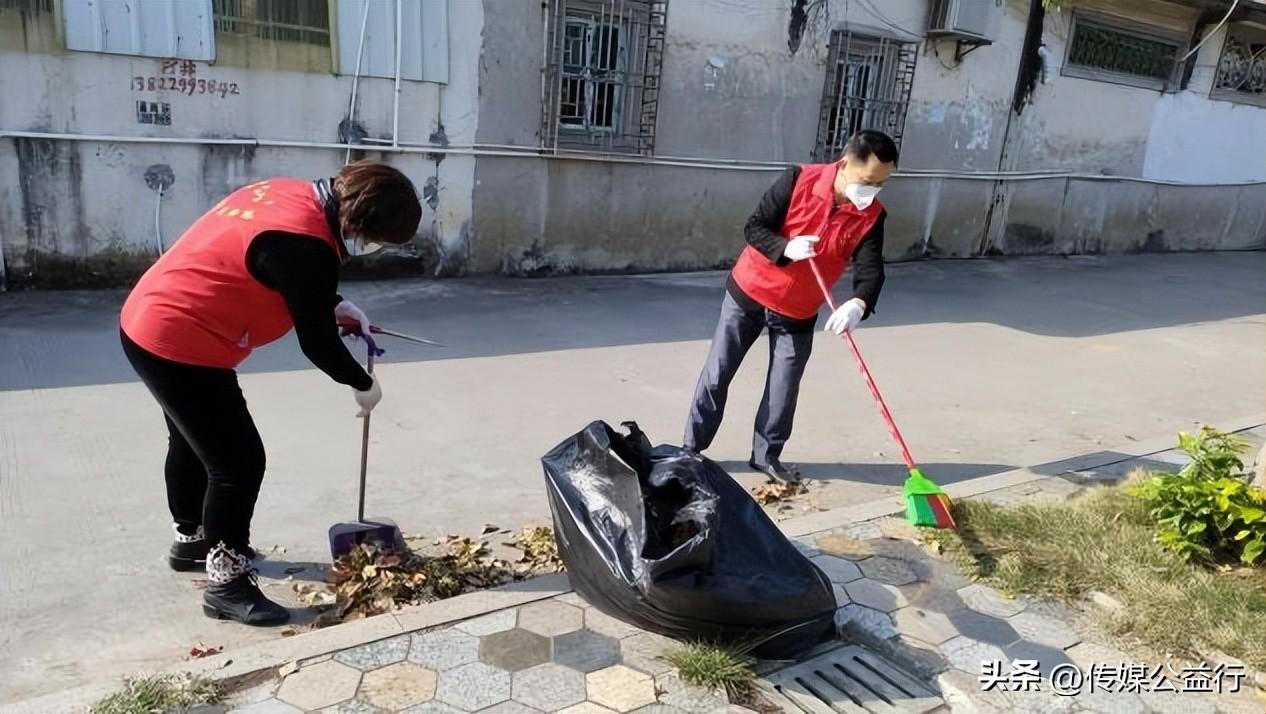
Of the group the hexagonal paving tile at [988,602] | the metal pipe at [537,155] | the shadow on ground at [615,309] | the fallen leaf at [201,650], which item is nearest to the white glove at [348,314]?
the fallen leaf at [201,650]

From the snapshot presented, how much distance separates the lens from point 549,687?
236 centimetres

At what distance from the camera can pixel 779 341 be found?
3830mm

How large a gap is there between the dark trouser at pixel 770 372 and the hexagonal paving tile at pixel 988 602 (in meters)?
1.14

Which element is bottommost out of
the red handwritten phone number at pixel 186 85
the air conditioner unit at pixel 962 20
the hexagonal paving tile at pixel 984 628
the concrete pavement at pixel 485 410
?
the concrete pavement at pixel 485 410

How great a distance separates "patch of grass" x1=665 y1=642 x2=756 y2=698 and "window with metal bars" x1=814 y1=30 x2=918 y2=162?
776 centimetres

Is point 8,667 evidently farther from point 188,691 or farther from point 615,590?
point 615,590

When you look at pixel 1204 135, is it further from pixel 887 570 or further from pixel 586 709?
pixel 586 709

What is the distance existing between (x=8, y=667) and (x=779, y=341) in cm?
290

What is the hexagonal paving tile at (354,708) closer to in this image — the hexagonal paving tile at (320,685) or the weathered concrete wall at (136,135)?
the hexagonal paving tile at (320,685)

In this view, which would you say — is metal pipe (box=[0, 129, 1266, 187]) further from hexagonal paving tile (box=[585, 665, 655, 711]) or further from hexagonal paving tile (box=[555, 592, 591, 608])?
hexagonal paving tile (box=[585, 665, 655, 711])

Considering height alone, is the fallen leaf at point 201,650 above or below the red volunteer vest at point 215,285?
below

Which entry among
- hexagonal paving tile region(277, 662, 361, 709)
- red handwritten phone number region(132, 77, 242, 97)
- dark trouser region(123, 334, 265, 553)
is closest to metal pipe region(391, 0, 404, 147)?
red handwritten phone number region(132, 77, 242, 97)

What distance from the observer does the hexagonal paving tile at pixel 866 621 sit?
2.72 meters

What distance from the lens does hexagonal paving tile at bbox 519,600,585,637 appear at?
8.58ft
